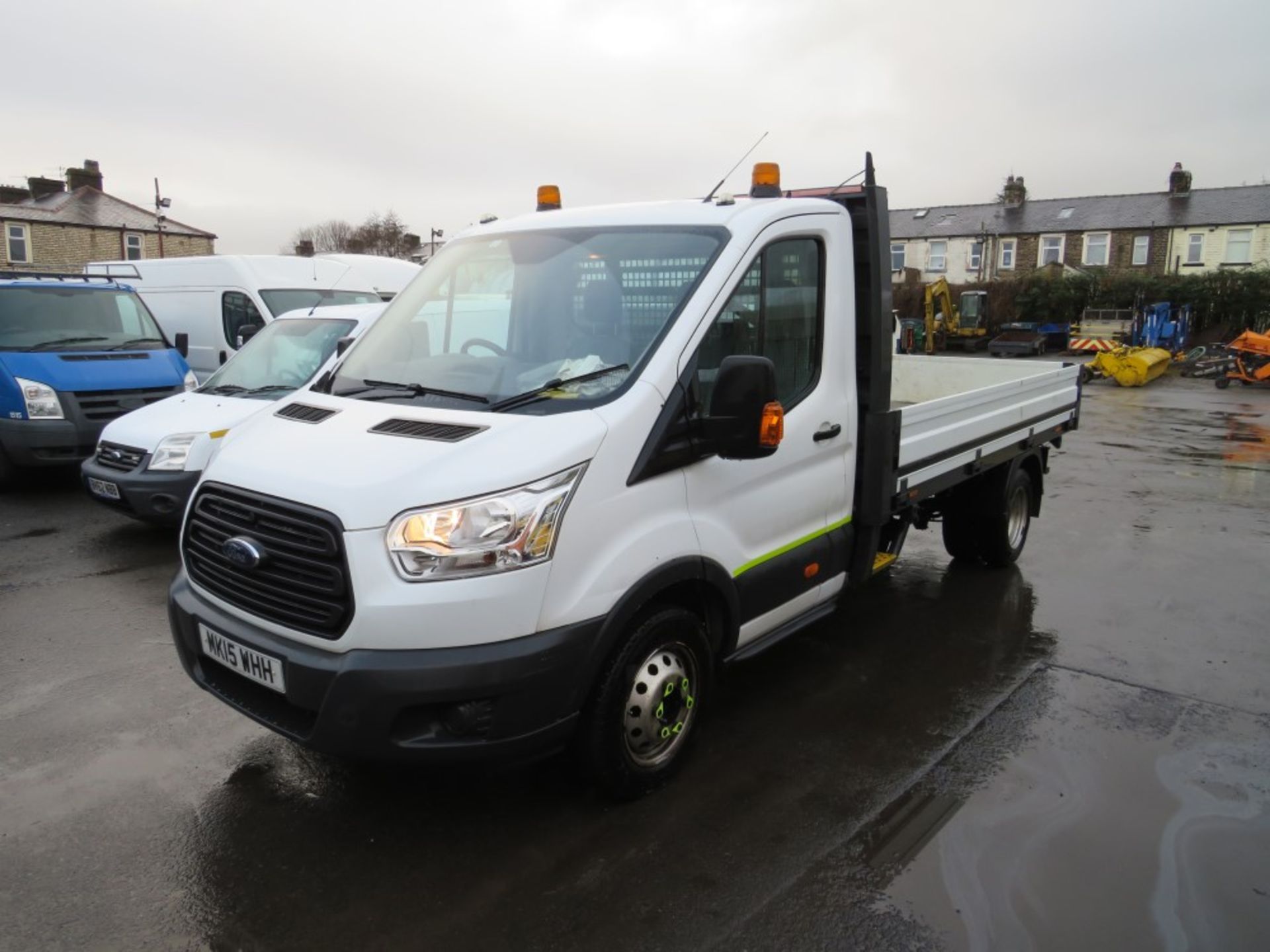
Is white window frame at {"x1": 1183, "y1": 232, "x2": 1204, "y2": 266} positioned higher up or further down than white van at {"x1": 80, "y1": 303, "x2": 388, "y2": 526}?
higher up

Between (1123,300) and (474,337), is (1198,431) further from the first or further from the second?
(1123,300)

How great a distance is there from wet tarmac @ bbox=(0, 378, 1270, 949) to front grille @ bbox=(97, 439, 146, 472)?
65.8 inches

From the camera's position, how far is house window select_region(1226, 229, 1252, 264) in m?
46.6

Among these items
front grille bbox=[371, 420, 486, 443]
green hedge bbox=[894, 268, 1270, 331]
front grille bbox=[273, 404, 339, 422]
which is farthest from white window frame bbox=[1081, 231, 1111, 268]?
front grille bbox=[371, 420, 486, 443]

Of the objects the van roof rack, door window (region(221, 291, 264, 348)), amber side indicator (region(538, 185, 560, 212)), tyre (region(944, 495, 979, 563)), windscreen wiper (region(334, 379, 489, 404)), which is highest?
amber side indicator (region(538, 185, 560, 212))

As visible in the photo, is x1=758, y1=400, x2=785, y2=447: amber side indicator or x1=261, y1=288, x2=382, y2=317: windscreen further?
x1=261, y1=288, x2=382, y2=317: windscreen

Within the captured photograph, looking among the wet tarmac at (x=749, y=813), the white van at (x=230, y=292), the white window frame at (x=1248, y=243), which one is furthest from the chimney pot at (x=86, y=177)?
the white window frame at (x=1248, y=243)

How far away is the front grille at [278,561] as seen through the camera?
111 inches

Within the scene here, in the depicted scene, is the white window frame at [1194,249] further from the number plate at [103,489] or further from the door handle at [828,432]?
the number plate at [103,489]

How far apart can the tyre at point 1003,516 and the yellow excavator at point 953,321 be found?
107ft

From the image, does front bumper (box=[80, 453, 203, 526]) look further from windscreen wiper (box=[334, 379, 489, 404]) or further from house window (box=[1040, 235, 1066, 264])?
house window (box=[1040, 235, 1066, 264])

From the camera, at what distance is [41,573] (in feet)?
20.7

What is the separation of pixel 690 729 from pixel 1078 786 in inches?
64.6

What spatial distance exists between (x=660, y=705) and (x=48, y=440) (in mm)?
7639
